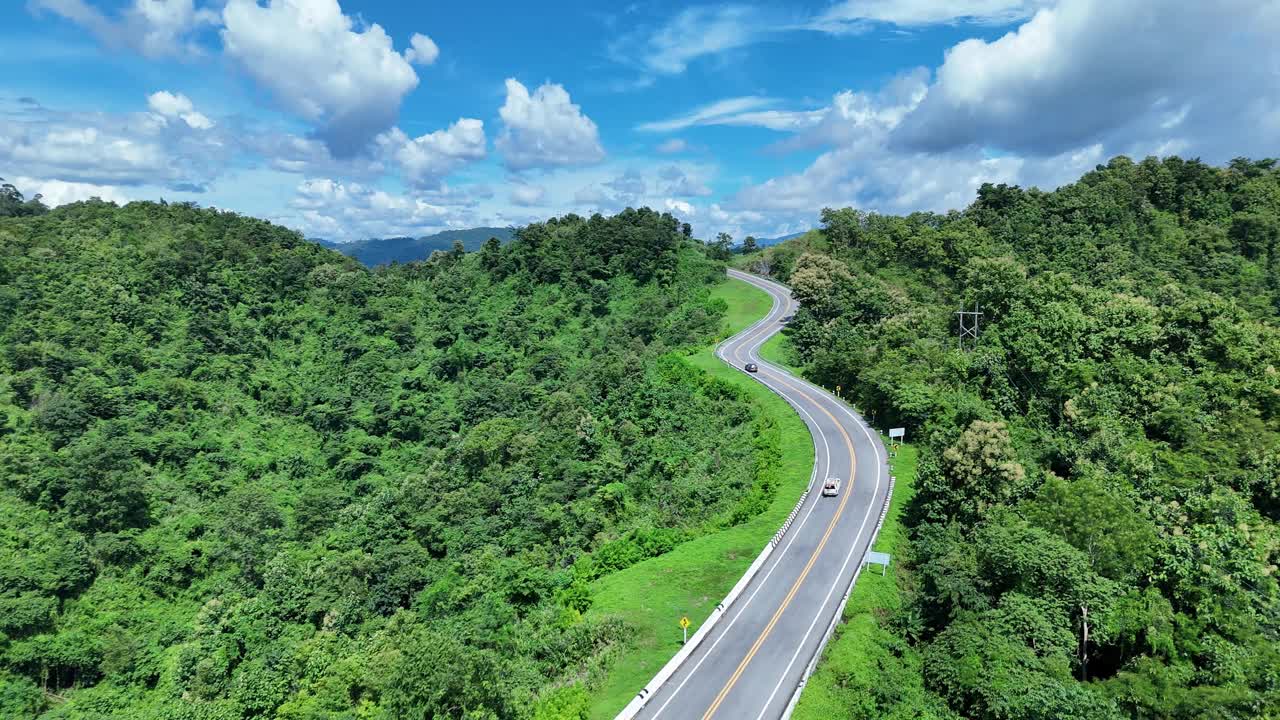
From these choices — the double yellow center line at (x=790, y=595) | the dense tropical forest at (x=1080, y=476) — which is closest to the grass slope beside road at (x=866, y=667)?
the dense tropical forest at (x=1080, y=476)

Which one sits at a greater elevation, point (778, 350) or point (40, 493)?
point (778, 350)

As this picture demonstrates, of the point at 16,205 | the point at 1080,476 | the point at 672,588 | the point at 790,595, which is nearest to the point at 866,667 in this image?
the point at 790,595

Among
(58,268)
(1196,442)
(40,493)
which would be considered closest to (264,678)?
(40,493)

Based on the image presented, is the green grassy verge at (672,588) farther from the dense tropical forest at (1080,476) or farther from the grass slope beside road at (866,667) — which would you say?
the dense tropical forest at (1080,476)

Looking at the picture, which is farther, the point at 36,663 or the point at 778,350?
the point at 778,350

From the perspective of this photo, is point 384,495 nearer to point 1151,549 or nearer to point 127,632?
point 127,632

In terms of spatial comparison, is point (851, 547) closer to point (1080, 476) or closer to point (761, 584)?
point (761, 584)
